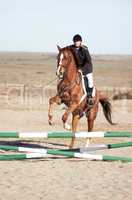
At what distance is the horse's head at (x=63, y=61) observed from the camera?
1194 centimetres

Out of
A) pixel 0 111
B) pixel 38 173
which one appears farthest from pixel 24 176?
pixel 0 111

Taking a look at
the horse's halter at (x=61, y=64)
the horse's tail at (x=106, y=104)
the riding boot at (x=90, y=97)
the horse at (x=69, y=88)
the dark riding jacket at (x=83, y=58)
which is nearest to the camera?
the horse's halter at (x=61, y=64)

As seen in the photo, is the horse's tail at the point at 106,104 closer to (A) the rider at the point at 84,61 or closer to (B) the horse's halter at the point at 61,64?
(A) the rider at the point at 84,61

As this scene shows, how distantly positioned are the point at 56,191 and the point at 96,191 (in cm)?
56

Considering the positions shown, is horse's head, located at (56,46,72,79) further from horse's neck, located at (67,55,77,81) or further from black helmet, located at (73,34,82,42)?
black helmet, located at (73,34,82,42)

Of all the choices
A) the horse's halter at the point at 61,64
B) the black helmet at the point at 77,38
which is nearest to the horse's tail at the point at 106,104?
the black helmet at the point at 77,38

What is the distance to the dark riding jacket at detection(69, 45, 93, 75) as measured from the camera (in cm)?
1257

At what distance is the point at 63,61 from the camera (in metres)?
12.0

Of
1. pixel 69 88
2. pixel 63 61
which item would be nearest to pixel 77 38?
pixel 63 61

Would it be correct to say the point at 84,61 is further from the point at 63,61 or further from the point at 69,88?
the point at 63,61

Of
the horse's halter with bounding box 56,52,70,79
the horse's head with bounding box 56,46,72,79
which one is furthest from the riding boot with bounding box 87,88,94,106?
the horse's halter with bounding box 56,52,70,79

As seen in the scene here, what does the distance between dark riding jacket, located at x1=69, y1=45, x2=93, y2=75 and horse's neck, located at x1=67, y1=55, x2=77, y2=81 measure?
0.70 feet

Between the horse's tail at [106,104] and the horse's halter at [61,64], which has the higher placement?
the horse's halter at [61,64]

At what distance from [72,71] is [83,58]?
532mm
